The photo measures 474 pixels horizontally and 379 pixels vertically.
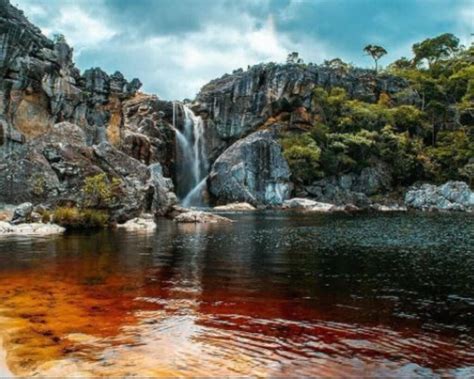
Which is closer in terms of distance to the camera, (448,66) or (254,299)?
(254,299)

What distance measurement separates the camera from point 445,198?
80750mm

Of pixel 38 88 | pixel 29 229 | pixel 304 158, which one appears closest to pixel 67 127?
pixel 29 229

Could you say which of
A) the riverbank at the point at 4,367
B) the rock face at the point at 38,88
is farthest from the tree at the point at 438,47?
the riverbank at the point at 4,367

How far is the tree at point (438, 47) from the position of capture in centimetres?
12250

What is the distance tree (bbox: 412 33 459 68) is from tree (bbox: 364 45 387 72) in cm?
987

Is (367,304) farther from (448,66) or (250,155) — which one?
(448,66)

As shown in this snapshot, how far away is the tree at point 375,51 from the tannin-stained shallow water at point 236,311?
117 meters

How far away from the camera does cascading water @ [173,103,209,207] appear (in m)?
85.6

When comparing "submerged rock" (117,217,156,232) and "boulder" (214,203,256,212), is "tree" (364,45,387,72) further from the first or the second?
"submerged rock" (117,217,156,232)

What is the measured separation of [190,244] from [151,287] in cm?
1373

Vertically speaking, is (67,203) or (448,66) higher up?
(448,66)

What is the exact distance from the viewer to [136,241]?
3203 centimetres

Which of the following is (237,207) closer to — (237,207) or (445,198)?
(237,207)

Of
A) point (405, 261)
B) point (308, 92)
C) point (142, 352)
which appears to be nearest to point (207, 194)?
point (308, 92)
